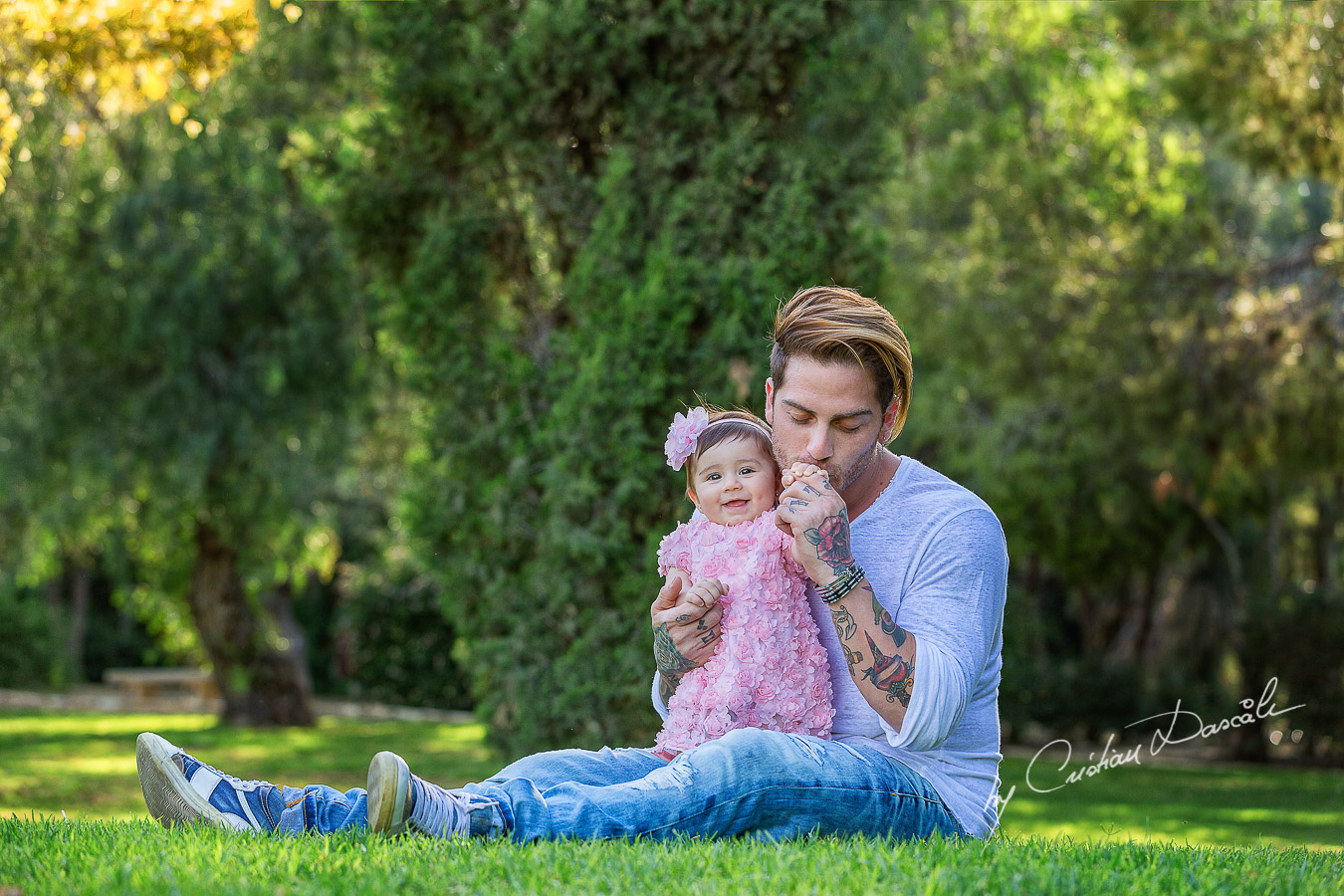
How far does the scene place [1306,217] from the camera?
18281 millimetres

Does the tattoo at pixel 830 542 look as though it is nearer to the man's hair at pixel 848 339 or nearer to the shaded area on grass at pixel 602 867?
the man's hair at pixel 848 339

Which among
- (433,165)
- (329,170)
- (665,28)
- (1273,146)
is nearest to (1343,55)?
(1273,146)

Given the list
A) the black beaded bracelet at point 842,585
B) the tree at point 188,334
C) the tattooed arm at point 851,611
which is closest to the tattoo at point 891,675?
the tattooed arm at point 851,611

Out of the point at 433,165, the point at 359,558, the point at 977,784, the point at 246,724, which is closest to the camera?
the point at 977,784

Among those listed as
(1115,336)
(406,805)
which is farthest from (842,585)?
(1115,336)

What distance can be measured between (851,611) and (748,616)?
0.45m

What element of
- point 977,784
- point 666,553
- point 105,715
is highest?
point 666,553

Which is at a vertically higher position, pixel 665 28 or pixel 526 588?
pixel 665 28

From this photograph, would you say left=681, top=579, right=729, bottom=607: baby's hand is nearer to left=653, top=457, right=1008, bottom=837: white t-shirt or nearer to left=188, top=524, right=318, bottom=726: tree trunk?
left=653, top=457, right=1008, bottom=837: white t-shirt

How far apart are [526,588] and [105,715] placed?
44.4 ft

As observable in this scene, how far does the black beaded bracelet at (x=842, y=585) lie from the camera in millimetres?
2979

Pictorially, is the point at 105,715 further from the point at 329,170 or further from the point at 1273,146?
the point at 1273,146

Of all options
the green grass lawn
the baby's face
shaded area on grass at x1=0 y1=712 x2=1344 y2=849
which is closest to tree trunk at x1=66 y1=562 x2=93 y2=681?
shaded area on grass at x1=0 y1=712 x2=1344 y2=849

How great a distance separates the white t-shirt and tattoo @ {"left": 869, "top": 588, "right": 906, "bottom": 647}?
53mm
